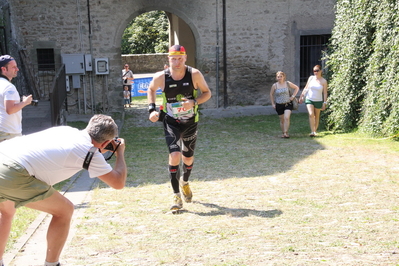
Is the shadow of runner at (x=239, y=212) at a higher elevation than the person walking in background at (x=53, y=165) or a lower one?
lower

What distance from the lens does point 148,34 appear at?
35.7 m

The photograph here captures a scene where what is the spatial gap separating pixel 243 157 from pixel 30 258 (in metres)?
5.56

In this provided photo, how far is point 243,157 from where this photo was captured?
31.3 feet

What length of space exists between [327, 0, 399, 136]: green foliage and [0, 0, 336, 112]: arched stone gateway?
438cm

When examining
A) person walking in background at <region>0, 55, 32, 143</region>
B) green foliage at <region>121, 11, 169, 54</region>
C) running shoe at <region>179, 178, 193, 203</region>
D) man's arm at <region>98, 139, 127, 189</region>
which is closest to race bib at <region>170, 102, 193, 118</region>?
running shoe at <region>179, 178, 193, 203</region>

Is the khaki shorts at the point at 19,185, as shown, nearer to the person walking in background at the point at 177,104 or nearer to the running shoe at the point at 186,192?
the person walking in background at the point at 177,104

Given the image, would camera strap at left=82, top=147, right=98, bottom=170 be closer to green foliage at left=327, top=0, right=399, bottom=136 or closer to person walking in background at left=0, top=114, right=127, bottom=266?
person walking in background at left=0, top=114, right=127, bottom=266

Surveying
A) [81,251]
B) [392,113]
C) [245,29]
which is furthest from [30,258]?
[245,29]

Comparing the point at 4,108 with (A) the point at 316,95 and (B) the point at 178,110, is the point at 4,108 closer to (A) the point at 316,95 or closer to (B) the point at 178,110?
(B) the point at 178,110

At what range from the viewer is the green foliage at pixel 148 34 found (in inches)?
1387

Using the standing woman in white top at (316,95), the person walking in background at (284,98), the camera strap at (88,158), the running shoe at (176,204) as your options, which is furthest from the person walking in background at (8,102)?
the standing woman in white top at (316,95)

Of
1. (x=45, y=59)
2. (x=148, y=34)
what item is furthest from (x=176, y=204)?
(x=148, y=34)

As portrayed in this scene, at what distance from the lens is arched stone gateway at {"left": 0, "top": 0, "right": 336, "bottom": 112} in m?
16.1

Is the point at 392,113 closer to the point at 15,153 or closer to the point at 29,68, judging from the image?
the point at 15,153
